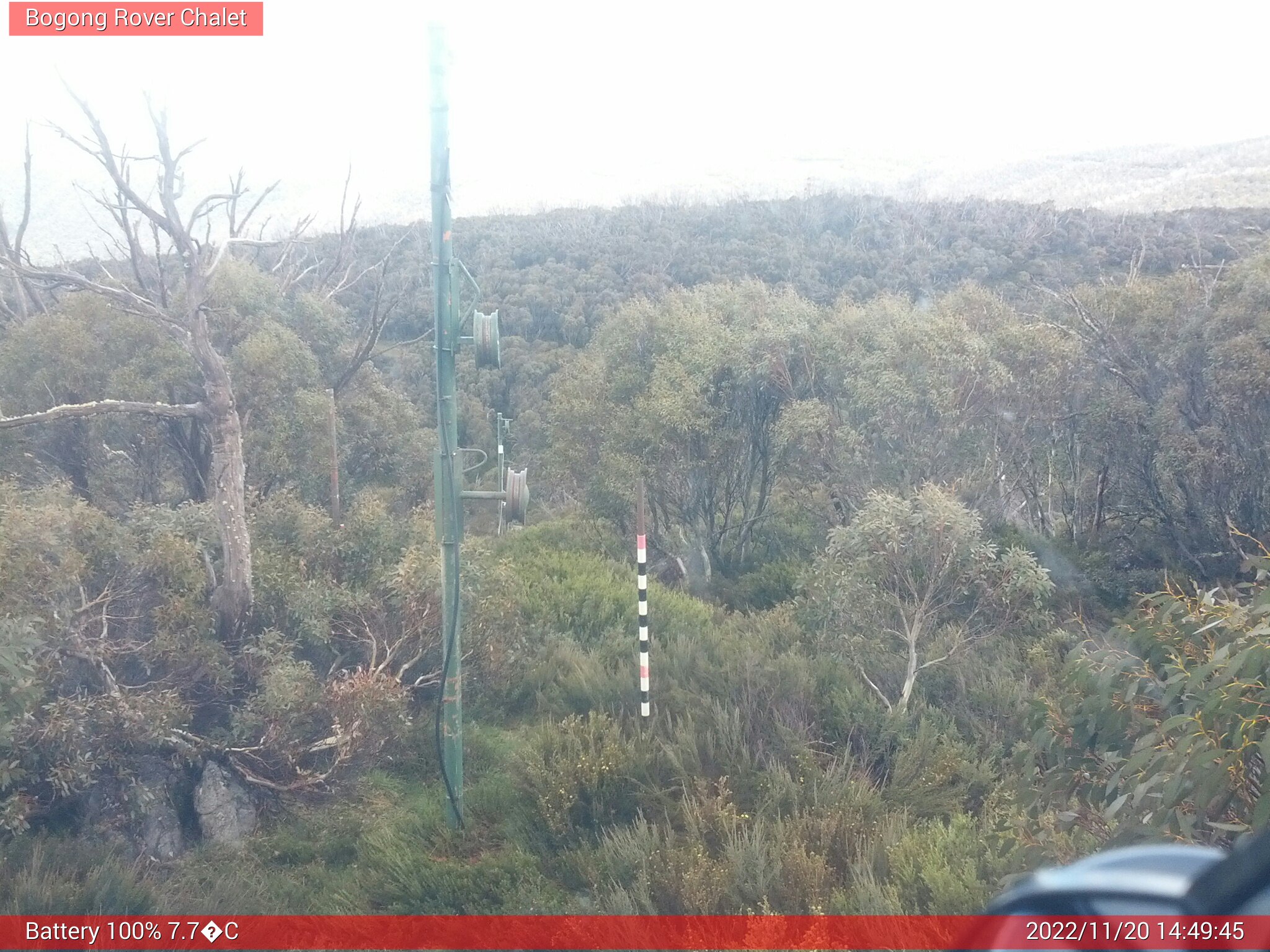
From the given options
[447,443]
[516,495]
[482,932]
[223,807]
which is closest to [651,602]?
[516,495]

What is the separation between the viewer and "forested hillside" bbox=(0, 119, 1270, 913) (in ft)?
15.0

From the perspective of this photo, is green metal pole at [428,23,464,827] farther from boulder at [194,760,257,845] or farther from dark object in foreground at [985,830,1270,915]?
dark object in foreground at [985,830,1270,915]

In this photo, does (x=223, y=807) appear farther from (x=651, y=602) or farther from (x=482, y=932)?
(x=651, y=602)

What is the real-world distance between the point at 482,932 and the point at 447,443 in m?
2.88

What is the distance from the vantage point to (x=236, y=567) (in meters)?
7.68

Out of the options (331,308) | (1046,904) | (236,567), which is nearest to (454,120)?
(236,567)

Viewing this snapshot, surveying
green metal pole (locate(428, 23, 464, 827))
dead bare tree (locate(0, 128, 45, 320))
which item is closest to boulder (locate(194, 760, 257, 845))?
green metal pole (locate(428, 23, 464, 827))

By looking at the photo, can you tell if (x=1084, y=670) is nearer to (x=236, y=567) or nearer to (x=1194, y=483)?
(x=236, y=567)

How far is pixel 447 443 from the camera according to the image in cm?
599

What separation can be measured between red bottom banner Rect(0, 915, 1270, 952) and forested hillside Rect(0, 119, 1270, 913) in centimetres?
14

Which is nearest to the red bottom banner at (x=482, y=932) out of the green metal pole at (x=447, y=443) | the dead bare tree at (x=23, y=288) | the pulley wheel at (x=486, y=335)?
the green metal pole at (x=447, y=443)

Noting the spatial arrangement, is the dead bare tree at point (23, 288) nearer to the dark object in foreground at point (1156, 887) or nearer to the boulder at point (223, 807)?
the boulder at point (223, 807)

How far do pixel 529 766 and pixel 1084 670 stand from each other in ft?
11.7

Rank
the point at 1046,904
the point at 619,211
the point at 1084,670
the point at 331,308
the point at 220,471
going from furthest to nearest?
the point at 619,211 < the point at 331,308 < the point at 220,471 < the point at 1084,670 < the point at 1046,904
